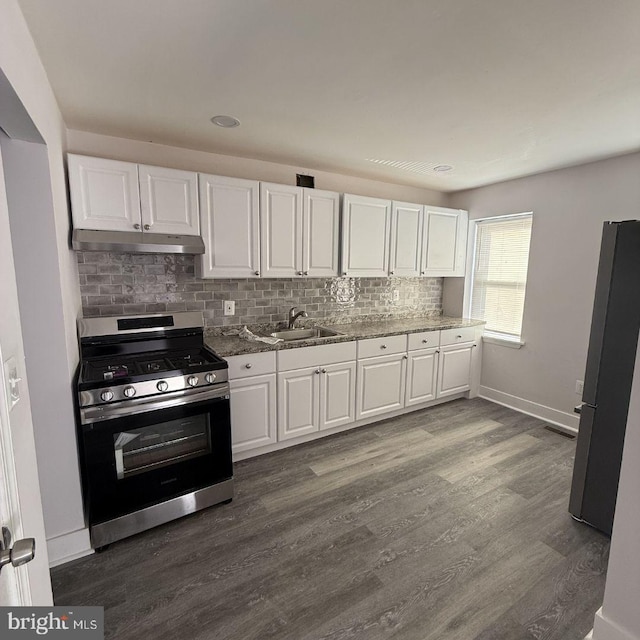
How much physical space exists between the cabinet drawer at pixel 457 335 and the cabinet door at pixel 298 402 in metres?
1.52

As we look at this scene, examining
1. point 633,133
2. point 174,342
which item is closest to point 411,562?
point 174,342

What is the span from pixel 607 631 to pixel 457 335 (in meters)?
2.62

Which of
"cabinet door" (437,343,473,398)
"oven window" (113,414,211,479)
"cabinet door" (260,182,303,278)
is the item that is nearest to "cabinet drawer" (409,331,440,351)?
"cabinet door" (437,343,473,398)

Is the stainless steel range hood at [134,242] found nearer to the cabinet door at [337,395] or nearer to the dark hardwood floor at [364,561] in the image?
the cabinet door at [337,395]

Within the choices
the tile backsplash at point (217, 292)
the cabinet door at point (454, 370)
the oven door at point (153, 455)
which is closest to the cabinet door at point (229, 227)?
the tile backsplash at point (217, 292)

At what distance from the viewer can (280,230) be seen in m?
2.90

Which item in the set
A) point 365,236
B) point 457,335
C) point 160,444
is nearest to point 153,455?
point 160,444

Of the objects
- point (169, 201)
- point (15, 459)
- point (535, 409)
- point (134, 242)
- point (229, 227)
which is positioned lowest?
point (535, 409)

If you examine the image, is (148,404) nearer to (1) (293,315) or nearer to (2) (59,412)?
(2) (59,412)

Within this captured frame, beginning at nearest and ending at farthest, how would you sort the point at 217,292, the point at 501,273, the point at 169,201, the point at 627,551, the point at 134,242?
the point at 627,551 → the point at 134,242 → the point at 169,201 → the point at 217,292 → the point at 501,273

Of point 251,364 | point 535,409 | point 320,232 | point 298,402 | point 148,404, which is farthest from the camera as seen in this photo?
point 535,409

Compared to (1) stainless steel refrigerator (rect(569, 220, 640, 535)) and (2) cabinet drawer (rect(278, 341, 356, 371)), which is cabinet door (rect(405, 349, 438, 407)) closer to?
(2) cabinet drawer (rect(278, 341, 356, 371))

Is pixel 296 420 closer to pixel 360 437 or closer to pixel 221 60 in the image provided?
pixel 360 437

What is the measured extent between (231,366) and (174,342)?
463mm
